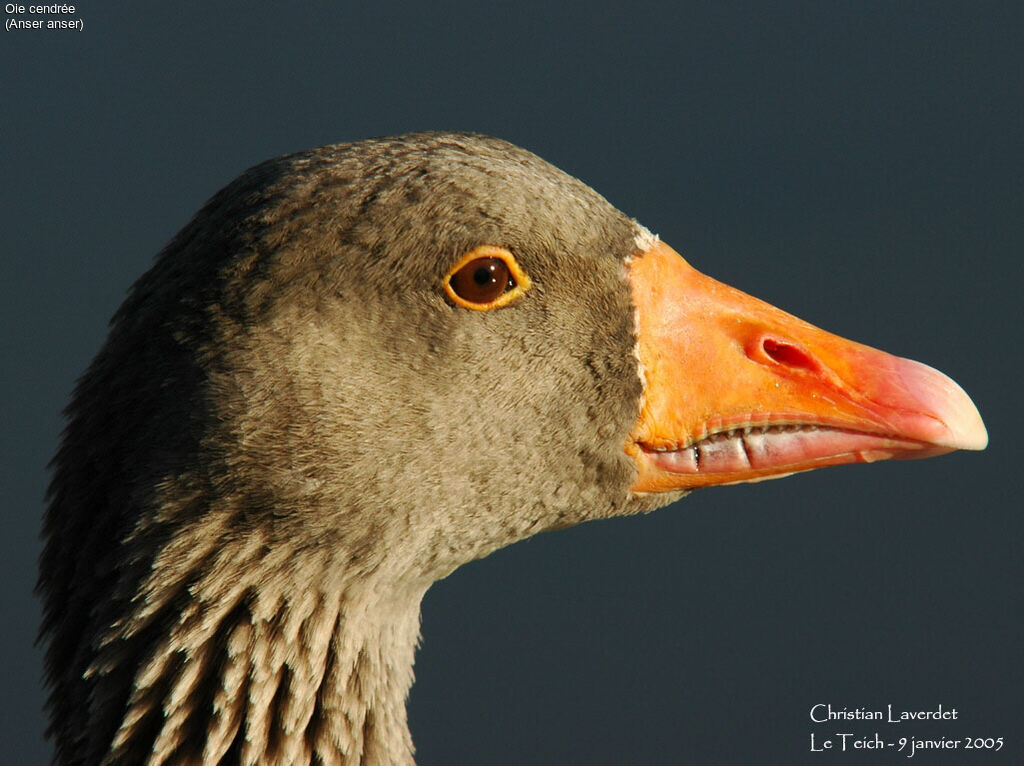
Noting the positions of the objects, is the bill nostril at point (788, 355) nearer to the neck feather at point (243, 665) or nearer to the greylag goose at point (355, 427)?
the greylag goose at point (355, 427)

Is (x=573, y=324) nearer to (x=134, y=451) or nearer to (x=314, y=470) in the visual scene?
(x=314, y=470)

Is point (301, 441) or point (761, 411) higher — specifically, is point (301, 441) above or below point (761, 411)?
below

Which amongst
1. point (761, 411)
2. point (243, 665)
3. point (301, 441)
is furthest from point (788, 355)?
point (243, 665)

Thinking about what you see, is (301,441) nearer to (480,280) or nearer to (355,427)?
(355,427)

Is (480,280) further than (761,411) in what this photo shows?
No

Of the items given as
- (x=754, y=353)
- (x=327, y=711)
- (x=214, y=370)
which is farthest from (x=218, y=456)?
(x=754, y=353)

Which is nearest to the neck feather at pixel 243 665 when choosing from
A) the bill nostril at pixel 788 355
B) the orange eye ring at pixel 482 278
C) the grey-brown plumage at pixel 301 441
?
the grey-brown plumage at pixel 301 441

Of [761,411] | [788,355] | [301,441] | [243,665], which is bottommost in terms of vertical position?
[243,665]
